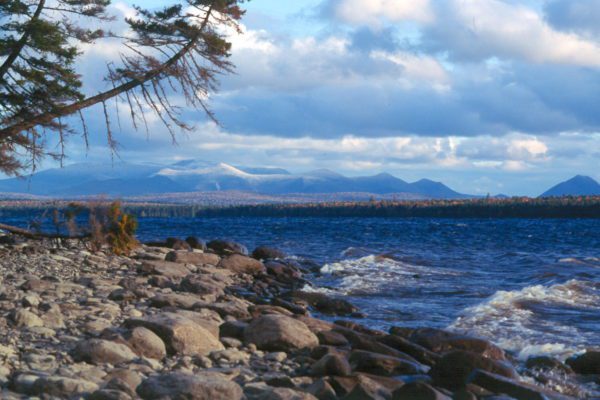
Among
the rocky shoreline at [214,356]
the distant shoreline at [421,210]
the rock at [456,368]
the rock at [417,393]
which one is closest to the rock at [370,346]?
the rocky shoreline at [214,356]

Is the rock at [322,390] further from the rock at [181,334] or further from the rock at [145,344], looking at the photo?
the rock at [145,344]

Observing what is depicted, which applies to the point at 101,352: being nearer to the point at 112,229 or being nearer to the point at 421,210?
the point at 112,229

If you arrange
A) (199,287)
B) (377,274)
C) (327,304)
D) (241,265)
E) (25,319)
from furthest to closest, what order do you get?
(377,274)
(241,265)
(327,304)
(199,287)
(25,319)


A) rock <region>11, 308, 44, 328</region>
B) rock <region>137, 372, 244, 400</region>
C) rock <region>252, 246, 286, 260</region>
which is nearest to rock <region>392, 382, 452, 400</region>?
rock <region>137, 372, 244, 400</region>

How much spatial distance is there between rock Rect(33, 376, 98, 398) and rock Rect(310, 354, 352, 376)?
112 inches

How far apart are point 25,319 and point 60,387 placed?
3.27 metres

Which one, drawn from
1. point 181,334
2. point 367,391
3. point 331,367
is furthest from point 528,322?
point 181,334

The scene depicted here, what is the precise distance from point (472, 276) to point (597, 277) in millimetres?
4549

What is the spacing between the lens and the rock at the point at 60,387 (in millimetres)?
7285

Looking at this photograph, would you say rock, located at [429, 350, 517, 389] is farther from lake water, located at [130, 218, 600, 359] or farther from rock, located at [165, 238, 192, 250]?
rock, located at [165, 238, 192, 250]

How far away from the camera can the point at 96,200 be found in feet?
73.5

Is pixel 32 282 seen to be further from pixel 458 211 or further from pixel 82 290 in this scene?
pixel 458 211

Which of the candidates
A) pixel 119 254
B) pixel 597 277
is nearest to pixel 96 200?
pixel 119 254

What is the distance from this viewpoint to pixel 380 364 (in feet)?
31.9
